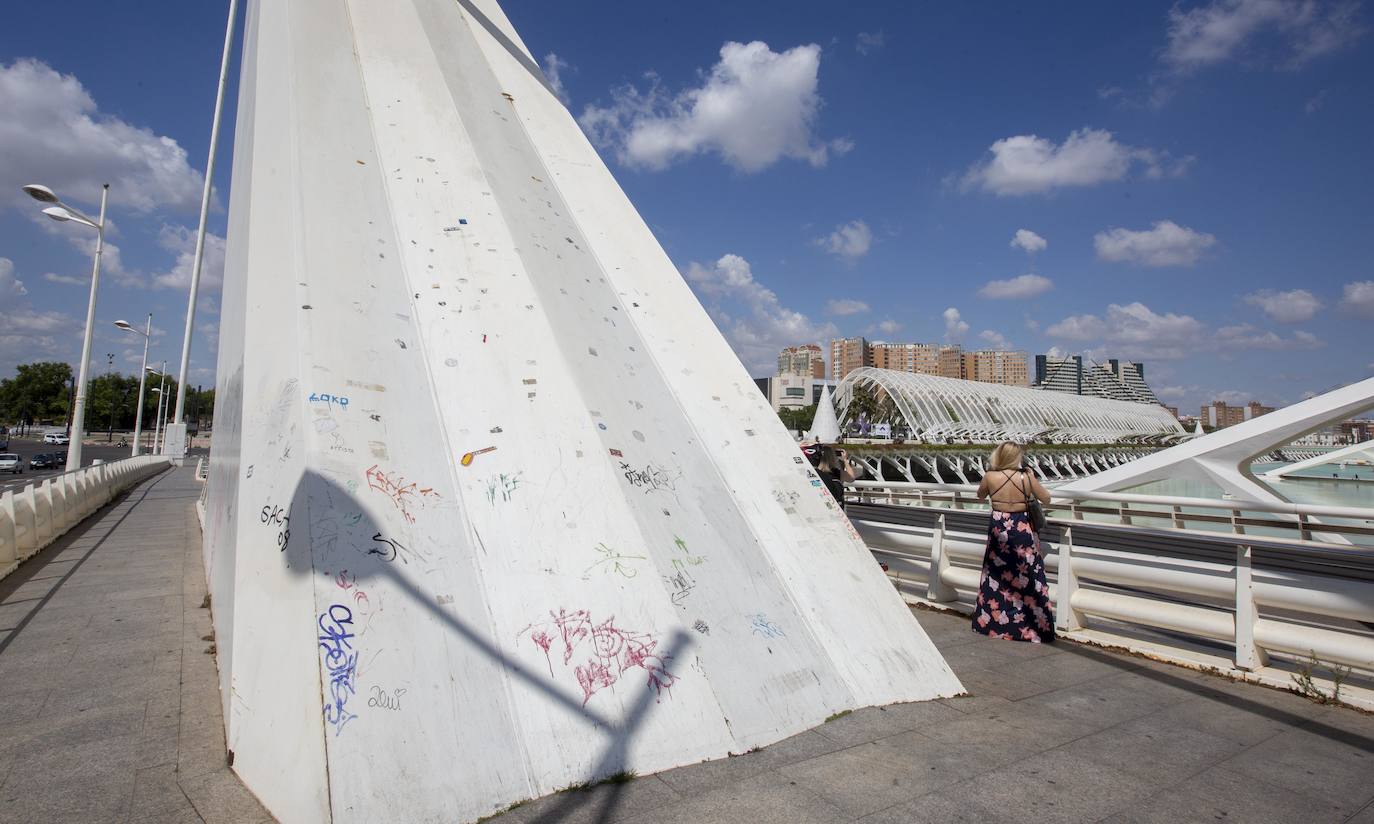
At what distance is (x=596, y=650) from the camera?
136 inches

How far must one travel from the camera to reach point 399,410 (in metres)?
3.92

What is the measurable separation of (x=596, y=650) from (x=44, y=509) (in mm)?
12169

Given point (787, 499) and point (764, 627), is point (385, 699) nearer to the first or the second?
point (764, 627)

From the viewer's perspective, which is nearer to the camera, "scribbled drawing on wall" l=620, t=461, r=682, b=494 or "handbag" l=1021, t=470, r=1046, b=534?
"scribbled drawing on wall" l=620, t=461, r=682, b=494

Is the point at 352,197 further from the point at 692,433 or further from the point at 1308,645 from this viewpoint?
the point at 1308,645

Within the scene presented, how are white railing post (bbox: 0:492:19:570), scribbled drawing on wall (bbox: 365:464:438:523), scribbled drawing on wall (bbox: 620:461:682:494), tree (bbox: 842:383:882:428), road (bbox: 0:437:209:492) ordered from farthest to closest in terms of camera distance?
tree (bbox: 842:383:882:428), road (bbox: 0:437:209:492), white railing post (bbox: 0:492:19:570), scribbled drawing on wall (bbox: 620:461:682:494), scribbled drawing on wall (bbox: 365:464:438:523)

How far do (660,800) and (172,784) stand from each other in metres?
2.18

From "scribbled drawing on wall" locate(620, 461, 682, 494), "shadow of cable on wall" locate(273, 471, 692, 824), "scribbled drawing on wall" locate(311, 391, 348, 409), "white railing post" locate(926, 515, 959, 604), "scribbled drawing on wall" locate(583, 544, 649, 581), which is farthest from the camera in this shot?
"white railing post" locate(926, 515, 959, 604)

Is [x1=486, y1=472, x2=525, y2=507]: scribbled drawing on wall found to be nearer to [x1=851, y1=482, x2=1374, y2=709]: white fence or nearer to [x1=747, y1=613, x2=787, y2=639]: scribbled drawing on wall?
[x1=747, y1=613, x2=787, y2=639]: scribbled drawing on wall

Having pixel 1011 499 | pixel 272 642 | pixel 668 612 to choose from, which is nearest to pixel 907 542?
pixel 1011 499

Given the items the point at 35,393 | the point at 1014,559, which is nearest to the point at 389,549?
the point at 1014,559

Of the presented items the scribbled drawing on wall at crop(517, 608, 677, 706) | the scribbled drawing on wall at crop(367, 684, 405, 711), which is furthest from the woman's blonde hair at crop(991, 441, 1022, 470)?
the scribbled drawing on wall at crop(367, 684, 405, 711)

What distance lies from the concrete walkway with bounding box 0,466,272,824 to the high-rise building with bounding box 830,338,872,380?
621 feet

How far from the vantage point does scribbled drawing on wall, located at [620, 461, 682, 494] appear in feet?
14.3
